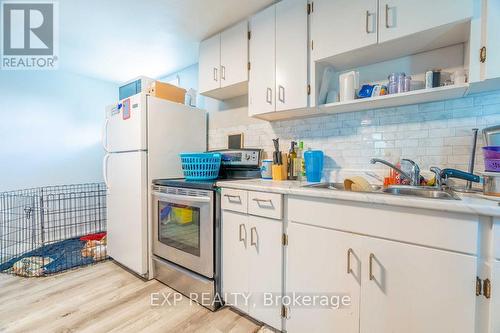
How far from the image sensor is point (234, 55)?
197cm

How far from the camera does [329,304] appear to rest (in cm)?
115

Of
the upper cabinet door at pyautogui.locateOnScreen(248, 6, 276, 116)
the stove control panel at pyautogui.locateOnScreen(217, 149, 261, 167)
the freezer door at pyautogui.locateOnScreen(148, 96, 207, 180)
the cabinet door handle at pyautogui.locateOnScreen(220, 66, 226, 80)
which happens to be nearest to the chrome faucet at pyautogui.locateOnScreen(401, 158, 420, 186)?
the upper cabinet door at pyautogui.locateOnScreen(248, 6, 276, 116)

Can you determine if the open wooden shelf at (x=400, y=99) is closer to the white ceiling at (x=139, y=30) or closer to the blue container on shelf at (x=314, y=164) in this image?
the blue container on shelf at (x=314, y=164)

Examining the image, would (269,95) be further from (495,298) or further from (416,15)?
(495,298)

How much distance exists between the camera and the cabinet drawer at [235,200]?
146 centimetres

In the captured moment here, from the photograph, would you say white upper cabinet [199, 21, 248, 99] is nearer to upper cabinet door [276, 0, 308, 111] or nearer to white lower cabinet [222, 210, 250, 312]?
upper cabinet door [276, 0, 308, 111]

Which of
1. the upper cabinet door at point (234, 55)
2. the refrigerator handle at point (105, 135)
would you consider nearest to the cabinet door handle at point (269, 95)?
the upper cabinet door at point (234, 55)

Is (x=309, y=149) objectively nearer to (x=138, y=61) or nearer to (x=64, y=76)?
(x=138, y=61)

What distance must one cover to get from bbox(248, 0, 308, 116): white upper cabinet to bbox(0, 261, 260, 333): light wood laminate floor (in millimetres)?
1533

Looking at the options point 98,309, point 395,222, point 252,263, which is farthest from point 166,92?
point 395,222

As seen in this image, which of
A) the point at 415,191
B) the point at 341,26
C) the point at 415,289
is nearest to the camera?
the point at 415,289

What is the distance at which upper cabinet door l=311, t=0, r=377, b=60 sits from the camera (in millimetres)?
1326

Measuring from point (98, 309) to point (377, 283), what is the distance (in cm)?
180

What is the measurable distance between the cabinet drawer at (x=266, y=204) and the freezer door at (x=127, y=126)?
44.3 inches
